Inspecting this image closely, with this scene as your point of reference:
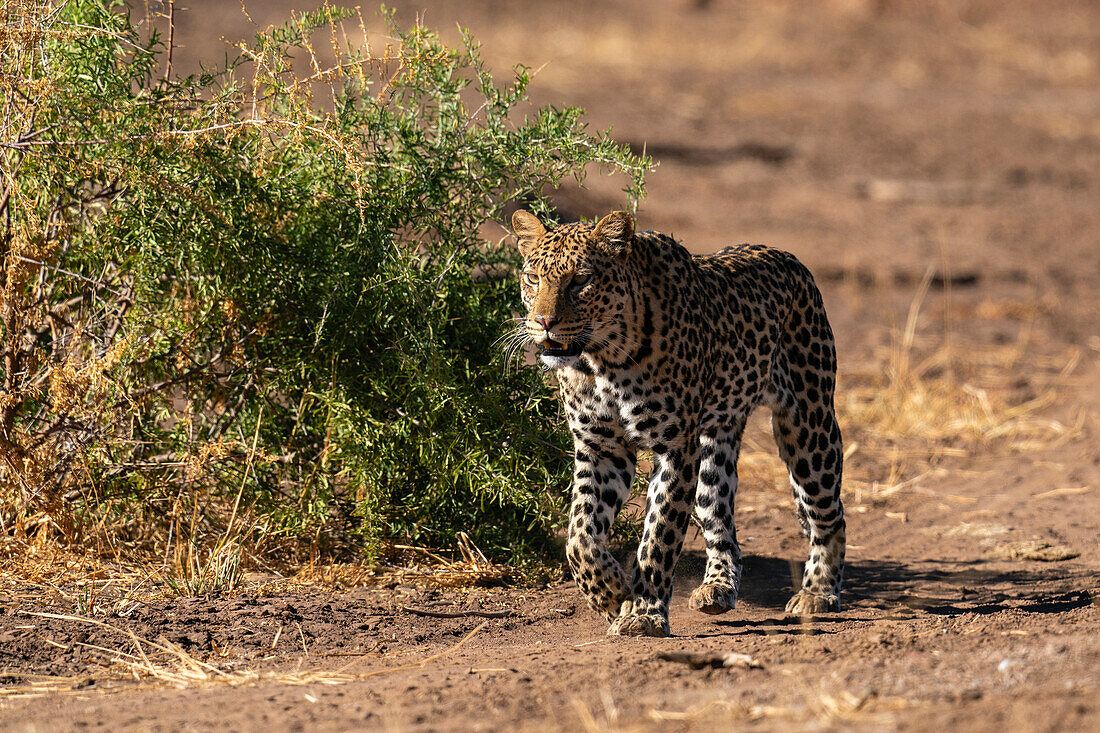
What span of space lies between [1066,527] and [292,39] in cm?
543

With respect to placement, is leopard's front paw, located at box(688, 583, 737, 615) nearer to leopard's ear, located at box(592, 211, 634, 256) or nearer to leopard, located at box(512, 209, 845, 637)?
leopard, located at box(512, 209, 845, 637)

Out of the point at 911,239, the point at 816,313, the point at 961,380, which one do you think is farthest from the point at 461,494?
the point at 911,239

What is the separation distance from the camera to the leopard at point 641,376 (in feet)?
19.2

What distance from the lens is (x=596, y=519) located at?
6.06 metres

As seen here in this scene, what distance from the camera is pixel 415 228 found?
22.7ft

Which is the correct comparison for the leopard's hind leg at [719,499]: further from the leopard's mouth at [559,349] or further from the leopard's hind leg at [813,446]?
the leopard's mouth at [559,349]

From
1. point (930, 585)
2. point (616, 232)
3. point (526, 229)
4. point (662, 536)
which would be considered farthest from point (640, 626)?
point (930, 585)

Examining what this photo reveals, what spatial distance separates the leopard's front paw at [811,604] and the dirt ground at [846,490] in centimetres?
13

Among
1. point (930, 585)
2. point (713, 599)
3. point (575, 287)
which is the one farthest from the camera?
point (930, 585)

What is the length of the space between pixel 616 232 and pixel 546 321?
0.59 meters

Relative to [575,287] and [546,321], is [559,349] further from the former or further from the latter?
[575,287]

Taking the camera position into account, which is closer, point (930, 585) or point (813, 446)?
point (813, 446)

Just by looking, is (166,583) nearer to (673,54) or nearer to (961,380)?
(961,380)

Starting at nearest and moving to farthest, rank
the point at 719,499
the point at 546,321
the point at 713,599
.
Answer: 1. the point at 546,321
2. the point at 713,599
3. the point at 719,499
